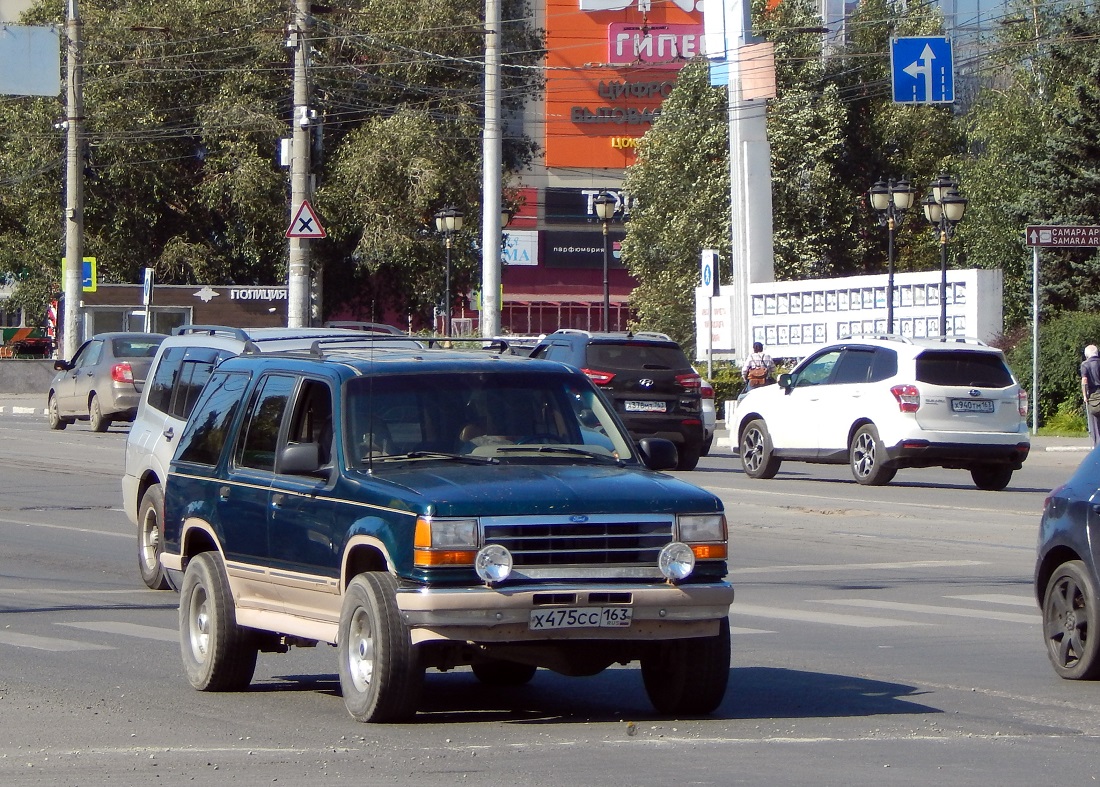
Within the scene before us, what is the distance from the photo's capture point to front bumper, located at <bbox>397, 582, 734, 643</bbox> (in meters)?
7.27

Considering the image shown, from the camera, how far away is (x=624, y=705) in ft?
28.1

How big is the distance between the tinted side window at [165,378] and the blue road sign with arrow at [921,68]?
20202 millimetres

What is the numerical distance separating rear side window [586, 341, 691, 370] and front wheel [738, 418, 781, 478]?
1387 mm

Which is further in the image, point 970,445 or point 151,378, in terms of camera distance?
point 970,445

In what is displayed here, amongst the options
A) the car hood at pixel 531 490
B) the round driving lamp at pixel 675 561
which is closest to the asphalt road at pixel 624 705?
the round driving lamp at pixel 675 561

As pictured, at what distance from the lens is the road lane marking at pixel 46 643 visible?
10.3 metres

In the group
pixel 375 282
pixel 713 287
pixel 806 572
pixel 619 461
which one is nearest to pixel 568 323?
pixel 375 282

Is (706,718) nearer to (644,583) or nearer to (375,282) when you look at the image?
(644,583)

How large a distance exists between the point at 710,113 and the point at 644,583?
57138 millimetres

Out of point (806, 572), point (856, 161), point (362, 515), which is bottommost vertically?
point (806, 572)

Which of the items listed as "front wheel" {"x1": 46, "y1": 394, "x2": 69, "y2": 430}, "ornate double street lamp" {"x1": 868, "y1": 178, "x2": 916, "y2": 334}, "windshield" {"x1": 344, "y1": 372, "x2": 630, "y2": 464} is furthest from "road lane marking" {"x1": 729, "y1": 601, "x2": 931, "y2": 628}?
"ornate double street lamp" {"x1": 868, "y1": 178, "x2": 916, "y2": 334}

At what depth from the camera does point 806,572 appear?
14.5m

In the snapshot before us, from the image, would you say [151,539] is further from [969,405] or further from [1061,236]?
[1061,236]

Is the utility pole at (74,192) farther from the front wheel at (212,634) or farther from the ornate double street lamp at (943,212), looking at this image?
the front wheel at (212,634)
